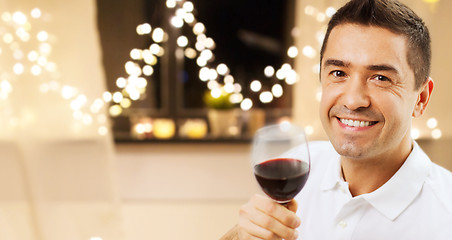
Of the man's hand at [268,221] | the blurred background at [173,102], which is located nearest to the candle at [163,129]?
the blurred background at [173,102]

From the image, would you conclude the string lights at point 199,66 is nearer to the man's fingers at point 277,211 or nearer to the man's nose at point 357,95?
the man's nose at point 357,95

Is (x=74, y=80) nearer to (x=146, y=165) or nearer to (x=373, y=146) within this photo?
(x=146, y=165)

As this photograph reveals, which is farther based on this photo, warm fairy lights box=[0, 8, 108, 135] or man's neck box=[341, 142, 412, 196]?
warm fairy lights box=[0, 8, 108, 135]

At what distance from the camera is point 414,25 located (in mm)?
1129

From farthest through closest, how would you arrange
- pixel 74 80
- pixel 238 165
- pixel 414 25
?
pixel 238 165 < pixel 74 80 < pixel 414 25

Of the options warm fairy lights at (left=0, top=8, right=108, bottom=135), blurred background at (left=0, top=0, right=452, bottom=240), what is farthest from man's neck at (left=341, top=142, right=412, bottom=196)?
warm fairy lights at (left=0, top=8, right=108, bottom=135)

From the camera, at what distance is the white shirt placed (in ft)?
3.61

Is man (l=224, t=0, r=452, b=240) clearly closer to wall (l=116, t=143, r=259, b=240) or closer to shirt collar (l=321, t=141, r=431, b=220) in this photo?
shirt collar (l=321, t=141, r=431, b=220)

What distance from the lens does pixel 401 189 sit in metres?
1.14

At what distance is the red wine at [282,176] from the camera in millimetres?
924

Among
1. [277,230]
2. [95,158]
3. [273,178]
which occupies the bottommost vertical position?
[95,158]

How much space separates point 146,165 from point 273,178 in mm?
2366

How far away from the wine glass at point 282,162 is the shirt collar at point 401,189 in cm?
31

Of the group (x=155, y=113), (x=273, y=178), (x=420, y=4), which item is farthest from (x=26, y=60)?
(x=420, y=4)
